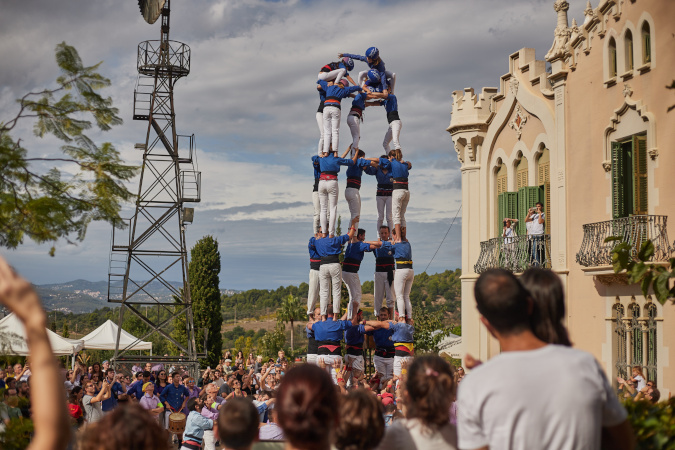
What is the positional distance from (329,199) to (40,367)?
14.6m

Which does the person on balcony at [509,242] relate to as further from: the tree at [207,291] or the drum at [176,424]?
the tree at [207,291]

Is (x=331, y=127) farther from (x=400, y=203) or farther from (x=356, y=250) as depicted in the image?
(x=356, y=250)

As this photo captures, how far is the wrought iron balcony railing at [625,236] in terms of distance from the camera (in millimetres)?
17094

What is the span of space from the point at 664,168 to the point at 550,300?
14714 millimetres

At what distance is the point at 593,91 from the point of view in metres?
20.0

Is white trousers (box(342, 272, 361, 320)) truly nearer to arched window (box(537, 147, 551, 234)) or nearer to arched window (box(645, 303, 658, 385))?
arched window (box(645, 303, 658, 385))

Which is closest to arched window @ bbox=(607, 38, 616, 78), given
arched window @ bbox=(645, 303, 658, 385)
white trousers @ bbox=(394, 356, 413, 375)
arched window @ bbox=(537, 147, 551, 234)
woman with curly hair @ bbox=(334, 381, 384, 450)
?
arched window @ bbox=(537, 147, 551, 234)

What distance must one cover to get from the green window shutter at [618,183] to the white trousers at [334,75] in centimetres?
703

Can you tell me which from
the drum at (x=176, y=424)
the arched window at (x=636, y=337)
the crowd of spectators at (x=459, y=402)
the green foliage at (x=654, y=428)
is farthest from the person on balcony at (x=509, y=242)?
the crowd of spectators at (x=459, y=402)

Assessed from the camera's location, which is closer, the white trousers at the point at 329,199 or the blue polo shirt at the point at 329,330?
the blue polo shirt at the point at 329,330

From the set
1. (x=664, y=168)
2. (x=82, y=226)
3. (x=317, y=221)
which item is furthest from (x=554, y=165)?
(x=82, y=226)

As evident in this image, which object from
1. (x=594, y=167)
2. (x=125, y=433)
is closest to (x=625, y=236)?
(x=594, y=167)

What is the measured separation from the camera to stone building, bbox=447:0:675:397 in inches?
686

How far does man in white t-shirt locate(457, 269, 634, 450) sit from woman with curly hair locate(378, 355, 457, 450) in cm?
77
